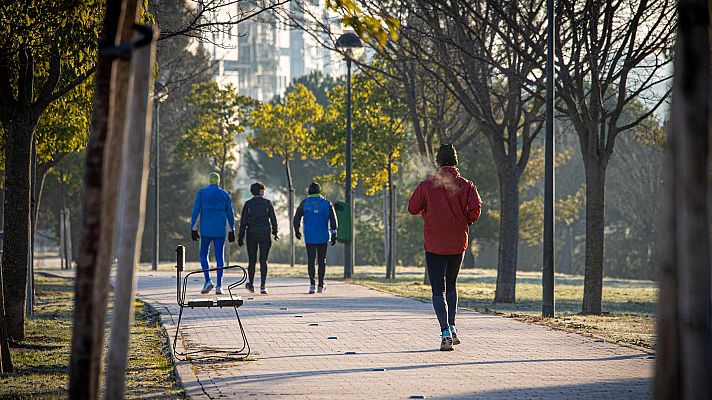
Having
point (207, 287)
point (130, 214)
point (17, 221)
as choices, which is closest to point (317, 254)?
point (207, 287)

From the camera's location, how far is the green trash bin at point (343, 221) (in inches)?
1081

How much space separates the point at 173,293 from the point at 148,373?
11.0 meters

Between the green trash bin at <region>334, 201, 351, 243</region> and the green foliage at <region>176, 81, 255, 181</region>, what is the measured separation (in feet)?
35.7

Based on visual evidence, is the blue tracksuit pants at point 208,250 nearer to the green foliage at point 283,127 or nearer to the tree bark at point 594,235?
the tree bark at point 594,235

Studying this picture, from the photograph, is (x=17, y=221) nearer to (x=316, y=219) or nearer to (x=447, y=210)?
(x=447, y=210)

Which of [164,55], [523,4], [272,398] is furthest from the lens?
[164,55]

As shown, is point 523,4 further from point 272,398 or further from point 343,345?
point 272,398

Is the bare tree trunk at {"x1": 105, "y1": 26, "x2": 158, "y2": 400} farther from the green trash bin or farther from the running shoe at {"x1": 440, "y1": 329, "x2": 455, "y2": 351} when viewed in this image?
the green trash bin

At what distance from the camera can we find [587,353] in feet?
36.9

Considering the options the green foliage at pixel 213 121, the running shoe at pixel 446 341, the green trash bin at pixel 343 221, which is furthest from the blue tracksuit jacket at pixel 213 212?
the green foliage at pixel 213 121

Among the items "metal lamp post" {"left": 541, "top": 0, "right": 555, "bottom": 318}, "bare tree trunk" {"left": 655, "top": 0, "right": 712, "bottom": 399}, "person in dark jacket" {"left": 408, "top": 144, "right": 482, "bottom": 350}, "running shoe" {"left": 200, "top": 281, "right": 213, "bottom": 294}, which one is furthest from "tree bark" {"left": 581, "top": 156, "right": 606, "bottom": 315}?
"bare tree trunk" {"left": 655, "top": 0, "right": 712, "bottom": 399}

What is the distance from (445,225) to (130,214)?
611 centimetres

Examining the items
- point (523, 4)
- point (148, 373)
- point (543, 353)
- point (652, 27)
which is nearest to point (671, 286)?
point (148, 373)

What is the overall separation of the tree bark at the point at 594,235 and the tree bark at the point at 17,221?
938cm
